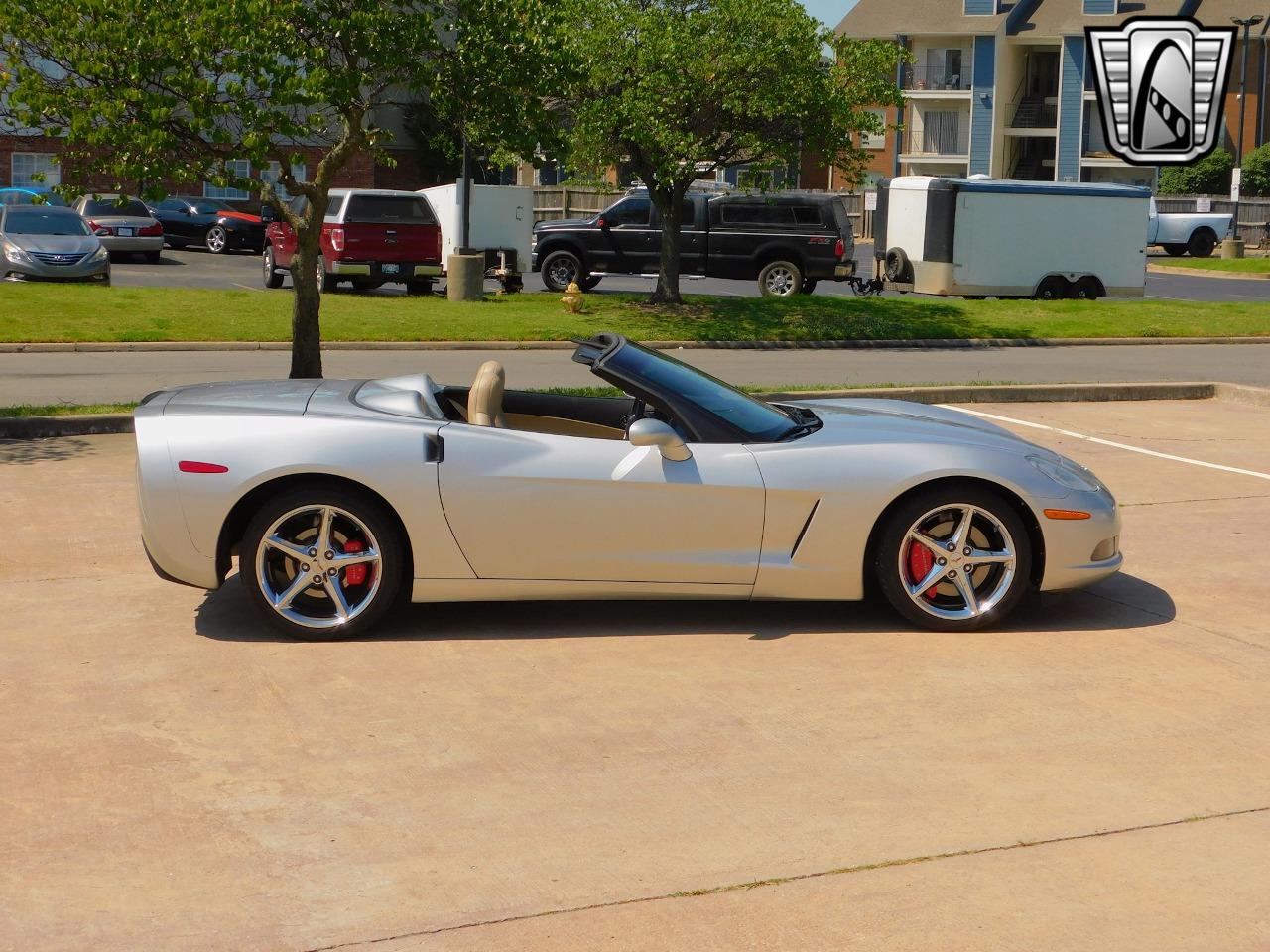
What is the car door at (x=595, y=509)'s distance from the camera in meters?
6.61

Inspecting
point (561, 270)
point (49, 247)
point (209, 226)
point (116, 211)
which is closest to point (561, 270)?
point (561, 270)

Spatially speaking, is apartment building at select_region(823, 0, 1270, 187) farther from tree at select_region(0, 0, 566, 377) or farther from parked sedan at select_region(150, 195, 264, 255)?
tree at select_region(0, 0, 566, 377)

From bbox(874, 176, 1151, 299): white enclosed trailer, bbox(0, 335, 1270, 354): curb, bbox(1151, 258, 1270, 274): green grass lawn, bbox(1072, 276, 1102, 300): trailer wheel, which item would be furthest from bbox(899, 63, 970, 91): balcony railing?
bbox(0, 335, 1270, 354): curb

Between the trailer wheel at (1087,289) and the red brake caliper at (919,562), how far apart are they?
24.4 m

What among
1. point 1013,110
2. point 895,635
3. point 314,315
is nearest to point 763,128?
point 314,315

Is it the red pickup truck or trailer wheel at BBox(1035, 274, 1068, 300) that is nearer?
the red pickup truck

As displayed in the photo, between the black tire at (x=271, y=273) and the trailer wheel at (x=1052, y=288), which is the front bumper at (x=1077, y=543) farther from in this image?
the trailer wheel at (x=1052, y=288)

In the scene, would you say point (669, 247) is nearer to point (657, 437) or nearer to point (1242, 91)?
point (657, 437)

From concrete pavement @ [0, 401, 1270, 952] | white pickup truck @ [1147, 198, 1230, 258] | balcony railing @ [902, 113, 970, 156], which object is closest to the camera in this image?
concrete pavement @ [0, 401, 1270, 952]

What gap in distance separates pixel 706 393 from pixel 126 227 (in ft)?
99.9

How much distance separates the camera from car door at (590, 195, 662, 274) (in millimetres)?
30656

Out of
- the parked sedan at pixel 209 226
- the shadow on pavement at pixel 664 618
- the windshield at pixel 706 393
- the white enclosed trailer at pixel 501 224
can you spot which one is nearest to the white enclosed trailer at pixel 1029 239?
the white enclosed trailer at pixel 501 224

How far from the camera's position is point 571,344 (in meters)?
22.0

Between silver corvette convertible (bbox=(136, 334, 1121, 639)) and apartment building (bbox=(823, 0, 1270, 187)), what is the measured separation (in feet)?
199
